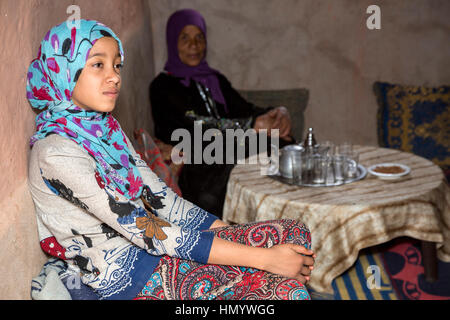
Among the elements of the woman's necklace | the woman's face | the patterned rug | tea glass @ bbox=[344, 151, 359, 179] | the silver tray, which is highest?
the woman's face

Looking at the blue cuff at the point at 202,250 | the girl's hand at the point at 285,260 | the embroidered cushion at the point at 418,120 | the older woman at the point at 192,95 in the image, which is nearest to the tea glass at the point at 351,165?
the older woman at the point at 192,95

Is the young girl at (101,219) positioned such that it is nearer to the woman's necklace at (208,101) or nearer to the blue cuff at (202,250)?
the blue cuff at (202,250)

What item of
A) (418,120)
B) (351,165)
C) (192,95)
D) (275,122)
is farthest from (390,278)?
(192,95)

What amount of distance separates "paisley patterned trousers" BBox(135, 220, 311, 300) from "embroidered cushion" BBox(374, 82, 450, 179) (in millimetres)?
2477

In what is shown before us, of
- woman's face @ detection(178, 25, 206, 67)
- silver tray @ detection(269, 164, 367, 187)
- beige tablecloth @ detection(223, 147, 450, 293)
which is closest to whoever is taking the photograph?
beige tablecloth @ detection(223, 147, 450, 293)

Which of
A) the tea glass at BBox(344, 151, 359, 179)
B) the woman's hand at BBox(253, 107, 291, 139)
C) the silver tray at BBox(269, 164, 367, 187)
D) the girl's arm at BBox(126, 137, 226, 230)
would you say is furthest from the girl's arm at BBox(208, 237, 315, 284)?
the woman's hand at BBox(253, 107, 291, 139)

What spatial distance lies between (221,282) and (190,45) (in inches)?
90.5

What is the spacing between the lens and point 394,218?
2072 mm

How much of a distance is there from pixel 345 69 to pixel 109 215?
3.06 meters

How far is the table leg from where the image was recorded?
234 cm

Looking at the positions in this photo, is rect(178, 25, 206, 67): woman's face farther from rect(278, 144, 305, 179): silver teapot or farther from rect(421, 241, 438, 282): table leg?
rect(421, 241, 438, 282): table leg

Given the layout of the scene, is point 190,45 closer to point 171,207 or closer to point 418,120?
point 418,120

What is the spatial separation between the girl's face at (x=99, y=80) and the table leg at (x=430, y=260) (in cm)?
167

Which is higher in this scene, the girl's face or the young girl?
the girl's face
